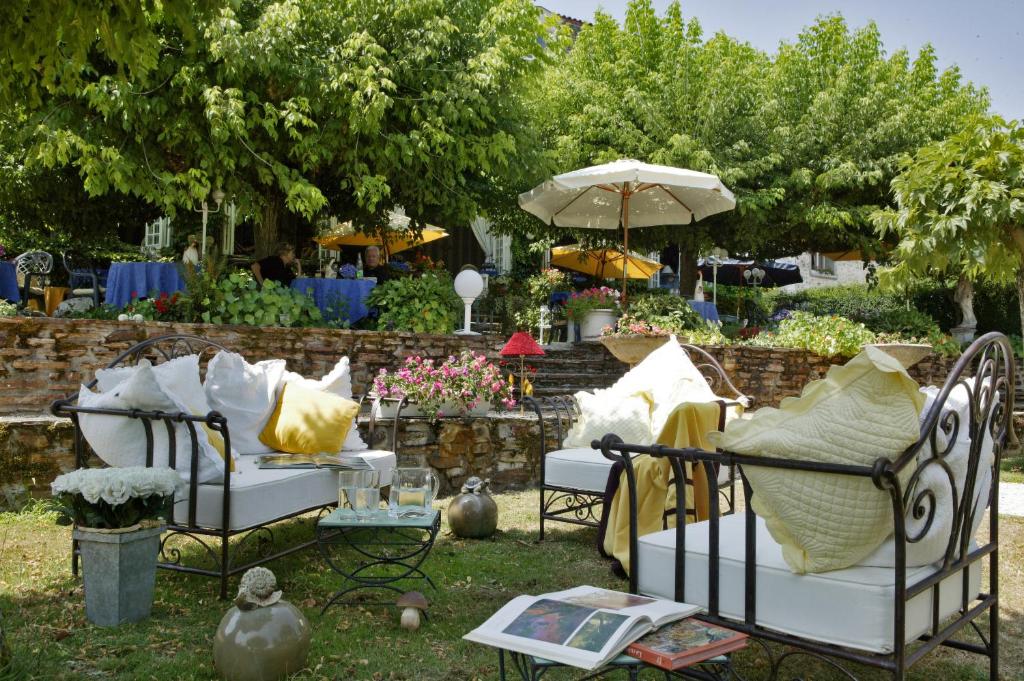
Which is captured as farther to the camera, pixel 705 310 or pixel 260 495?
pixel 705 310

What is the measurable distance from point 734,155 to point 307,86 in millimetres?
7695

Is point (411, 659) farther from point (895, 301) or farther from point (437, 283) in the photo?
point (895, 301)

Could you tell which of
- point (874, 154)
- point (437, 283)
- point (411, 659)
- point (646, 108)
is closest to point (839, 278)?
point (874, 154)

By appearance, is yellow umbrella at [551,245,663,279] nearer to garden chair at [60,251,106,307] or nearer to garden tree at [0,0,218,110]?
garden chair at [60,251,106,307]

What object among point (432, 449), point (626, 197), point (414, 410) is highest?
point (626, 197)

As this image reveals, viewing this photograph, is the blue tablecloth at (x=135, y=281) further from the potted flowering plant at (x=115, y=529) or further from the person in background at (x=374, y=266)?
the potted flowering plant at (x=115, y=529)

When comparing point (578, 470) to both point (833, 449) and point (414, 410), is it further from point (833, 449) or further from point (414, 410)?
point (833, 449)

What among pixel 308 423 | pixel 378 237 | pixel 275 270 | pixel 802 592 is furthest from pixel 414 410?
pixel 378 237

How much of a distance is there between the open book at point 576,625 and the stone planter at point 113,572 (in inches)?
76.1

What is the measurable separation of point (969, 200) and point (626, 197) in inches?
178

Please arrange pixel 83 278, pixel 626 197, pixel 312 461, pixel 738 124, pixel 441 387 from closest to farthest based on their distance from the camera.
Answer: pixel 312 461 → pixel 441 387 → pixel 626 197 → pixel 83 278 → pixel 738 124

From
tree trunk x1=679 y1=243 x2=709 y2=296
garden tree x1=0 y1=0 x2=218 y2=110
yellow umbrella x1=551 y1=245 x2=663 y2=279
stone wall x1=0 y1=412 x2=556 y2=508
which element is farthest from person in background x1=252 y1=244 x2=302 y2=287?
tree trunk x1=679 y1=243 x2=709 y2=296

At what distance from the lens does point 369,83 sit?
8.20 m

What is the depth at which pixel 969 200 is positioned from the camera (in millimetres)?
7379
